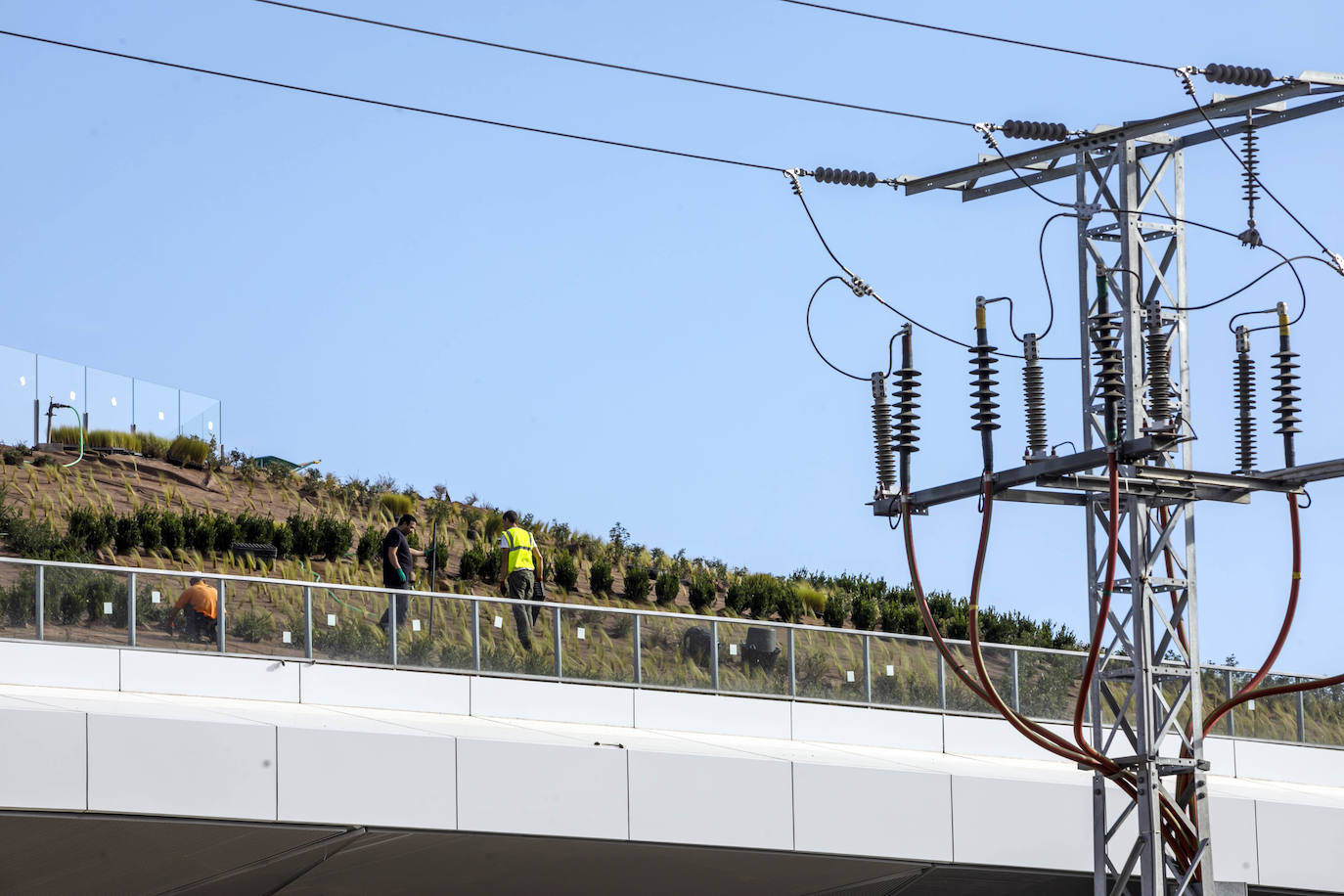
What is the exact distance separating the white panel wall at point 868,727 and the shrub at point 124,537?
18.7m

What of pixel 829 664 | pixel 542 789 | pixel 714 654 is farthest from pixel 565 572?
pixel 542 789

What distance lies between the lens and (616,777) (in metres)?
17.6

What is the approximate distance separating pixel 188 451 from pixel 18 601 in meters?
27.8

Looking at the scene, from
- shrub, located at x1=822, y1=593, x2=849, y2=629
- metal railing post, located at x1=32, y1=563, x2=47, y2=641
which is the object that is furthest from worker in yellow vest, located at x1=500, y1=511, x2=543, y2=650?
shrub, located at x1=822, y1=593, x2=849, y2=629

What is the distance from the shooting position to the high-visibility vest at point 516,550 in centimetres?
2355

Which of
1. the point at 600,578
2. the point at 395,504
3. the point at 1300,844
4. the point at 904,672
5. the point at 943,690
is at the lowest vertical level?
the point at 1300,844

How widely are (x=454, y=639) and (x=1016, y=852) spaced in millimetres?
6191

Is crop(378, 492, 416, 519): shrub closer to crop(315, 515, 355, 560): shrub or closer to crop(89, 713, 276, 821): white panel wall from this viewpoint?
crop(315, 515, 355, 560): shrub

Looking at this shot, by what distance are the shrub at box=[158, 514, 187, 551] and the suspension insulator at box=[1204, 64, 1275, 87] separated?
2650 centimetres

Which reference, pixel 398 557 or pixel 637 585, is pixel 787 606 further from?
pixel 398 557

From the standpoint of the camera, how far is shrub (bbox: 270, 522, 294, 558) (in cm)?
3925

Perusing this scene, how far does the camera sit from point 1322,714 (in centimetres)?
2589

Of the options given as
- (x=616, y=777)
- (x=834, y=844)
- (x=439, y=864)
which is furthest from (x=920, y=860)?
(x=439, y=864)

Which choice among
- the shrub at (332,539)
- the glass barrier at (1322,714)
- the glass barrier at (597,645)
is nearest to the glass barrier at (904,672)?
the glass barrier at (597,645)
